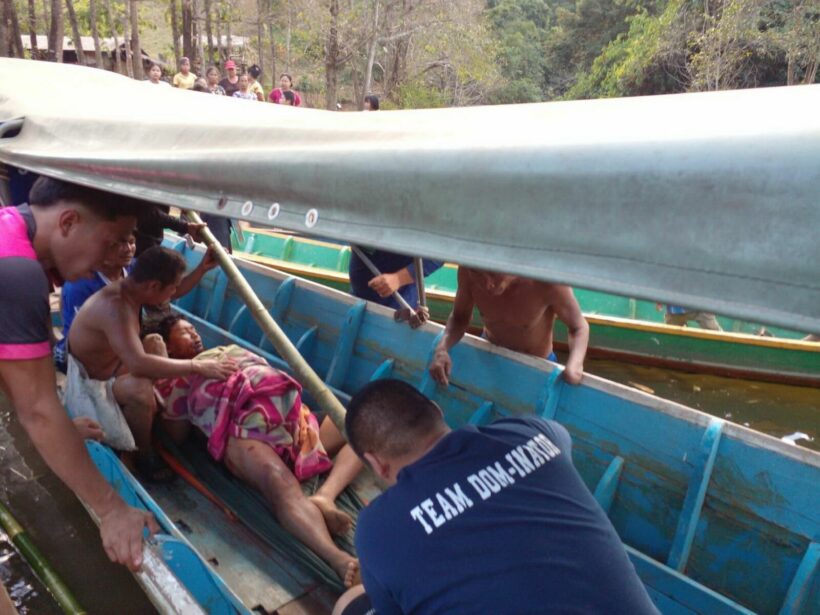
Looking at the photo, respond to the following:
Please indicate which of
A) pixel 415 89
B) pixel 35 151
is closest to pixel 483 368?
pixel 35 151

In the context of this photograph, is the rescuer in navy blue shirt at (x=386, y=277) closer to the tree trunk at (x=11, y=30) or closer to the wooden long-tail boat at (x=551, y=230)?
the wooden long-tail boat at (x=551, y=230)

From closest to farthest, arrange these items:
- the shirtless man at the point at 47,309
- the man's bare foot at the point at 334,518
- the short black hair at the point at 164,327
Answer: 1. the shirtless man at the point at 47,309
2. the man's bare foot at the point at 334,518
3. the short black hair at the point at 164,327

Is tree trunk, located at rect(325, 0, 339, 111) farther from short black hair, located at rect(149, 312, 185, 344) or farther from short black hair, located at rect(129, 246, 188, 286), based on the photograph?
short black hair, located at rect(129, 246, 188, 286)

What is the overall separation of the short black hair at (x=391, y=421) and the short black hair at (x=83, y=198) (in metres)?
1.07

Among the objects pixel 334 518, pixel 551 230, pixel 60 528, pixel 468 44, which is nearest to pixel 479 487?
pixel 551 230

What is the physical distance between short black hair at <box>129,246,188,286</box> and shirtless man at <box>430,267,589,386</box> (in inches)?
52.7

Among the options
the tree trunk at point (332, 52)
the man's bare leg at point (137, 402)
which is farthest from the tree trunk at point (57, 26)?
the man's bare leg at point (137, 402)

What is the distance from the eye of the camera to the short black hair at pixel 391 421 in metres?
1.65

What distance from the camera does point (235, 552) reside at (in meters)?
2.72

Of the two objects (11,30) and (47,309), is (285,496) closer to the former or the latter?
(47,309)

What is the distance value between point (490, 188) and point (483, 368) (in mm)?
2107

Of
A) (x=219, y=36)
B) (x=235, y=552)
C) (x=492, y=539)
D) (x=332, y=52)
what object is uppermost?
(x=219, y=36)

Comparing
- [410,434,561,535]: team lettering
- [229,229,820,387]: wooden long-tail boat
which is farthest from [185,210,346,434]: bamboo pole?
[229,229,820,387]: wooden long-tail boat

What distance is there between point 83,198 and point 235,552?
1.64 m
